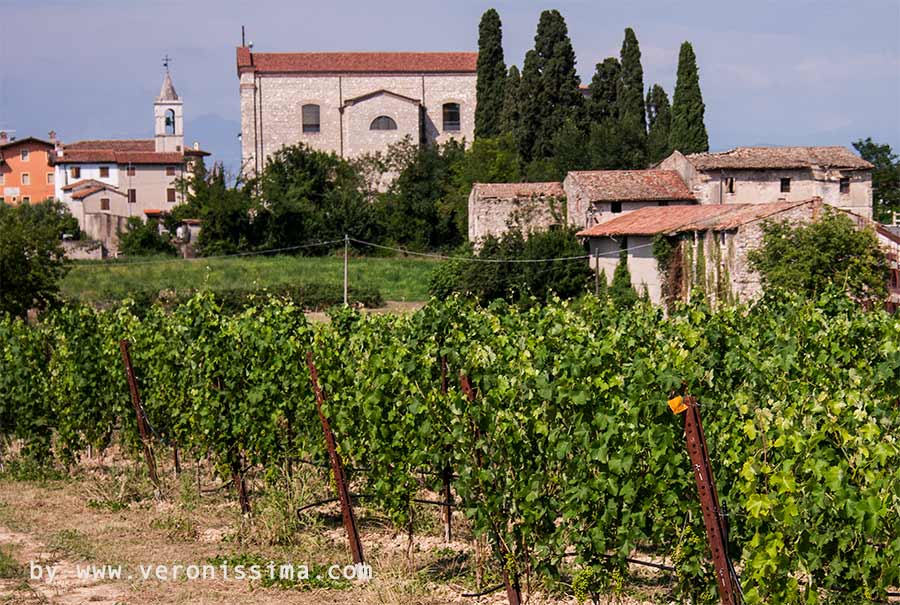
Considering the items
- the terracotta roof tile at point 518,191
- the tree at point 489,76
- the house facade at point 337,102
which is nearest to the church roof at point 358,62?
the house facade at point 337,102

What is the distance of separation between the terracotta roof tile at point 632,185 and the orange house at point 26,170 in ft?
142

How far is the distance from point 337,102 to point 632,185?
24435 millimetres

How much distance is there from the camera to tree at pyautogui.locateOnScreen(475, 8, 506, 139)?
5244cm

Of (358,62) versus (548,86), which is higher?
(358,62)

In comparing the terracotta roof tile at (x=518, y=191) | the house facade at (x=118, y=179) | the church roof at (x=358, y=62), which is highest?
the church roof at (x=358, y=62)

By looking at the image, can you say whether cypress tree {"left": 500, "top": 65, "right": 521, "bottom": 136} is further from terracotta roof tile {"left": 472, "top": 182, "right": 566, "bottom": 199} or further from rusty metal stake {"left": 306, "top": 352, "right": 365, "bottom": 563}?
rusty metal stake {"left": 306, "top": 352, "right": 365, "bottom": 563}

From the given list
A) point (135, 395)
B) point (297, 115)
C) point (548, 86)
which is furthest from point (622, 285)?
point (297, 115)

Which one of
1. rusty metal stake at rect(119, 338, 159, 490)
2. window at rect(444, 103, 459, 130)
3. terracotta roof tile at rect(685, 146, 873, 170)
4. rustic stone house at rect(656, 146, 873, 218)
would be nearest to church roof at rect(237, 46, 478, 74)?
window at rect(444, 103, 459, 130)

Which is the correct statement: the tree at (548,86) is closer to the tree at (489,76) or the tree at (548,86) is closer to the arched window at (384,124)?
the tree at (489,76)

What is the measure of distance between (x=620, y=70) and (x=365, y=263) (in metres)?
16.3

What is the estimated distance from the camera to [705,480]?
18.7ft

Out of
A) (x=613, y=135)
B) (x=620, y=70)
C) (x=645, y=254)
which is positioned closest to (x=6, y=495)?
(x=645, y=254)

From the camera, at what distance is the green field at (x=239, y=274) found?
36.6 meters

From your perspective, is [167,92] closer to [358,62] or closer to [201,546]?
[358,62]
